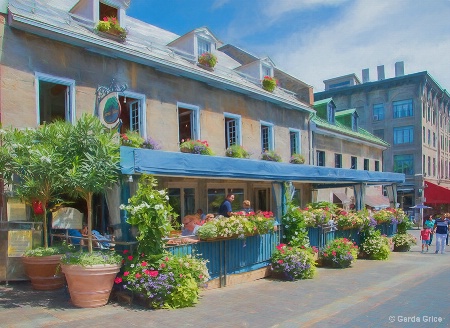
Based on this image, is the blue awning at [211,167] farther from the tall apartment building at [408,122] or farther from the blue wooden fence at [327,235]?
the tall apartment building at [408,122]

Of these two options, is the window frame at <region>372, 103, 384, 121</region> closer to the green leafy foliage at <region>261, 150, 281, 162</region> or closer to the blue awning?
the green leafy foliage at <region>261, 150, 281, 162</region>

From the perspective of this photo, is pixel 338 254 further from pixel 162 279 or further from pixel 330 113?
pixel 330 113

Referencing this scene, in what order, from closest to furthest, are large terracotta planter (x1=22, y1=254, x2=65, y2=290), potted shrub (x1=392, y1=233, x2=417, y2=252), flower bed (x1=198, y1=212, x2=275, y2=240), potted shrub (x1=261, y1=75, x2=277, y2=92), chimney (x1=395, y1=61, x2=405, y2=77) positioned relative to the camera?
large terracotta planter (x1=22, y1=254, x2=65, y2=290), flower bed (x1=198, y1=212, x2=275, y2=240), potted shrub (x1=392, y1=233, x2=417, y2=252), potted shrub (x1=261, y1=75, x2=277, y2=92), chimney (x1=395, y1=61, x2=405, y2=77)

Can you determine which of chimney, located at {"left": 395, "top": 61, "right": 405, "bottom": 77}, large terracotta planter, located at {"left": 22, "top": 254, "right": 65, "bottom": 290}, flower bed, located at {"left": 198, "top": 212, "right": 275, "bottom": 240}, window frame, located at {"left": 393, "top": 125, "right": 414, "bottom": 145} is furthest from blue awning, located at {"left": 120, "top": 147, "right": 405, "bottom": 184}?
chimney, located at {"left": 395, "top": 61, "right": 405, "bottom": 77}

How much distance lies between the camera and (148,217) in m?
6.97

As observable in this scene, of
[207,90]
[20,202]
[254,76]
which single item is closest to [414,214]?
[254,76]

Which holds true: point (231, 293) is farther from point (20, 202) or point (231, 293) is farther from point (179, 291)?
point (20, 202)

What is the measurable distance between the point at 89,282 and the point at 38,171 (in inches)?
88.7

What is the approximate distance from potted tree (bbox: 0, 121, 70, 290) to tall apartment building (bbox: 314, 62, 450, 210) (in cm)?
3450

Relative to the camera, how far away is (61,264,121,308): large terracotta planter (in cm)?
676

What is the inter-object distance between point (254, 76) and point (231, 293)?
1180 centimetres

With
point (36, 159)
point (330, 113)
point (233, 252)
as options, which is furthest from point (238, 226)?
point (330, 113)

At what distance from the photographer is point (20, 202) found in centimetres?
905

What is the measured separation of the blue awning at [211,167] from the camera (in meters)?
7.29
